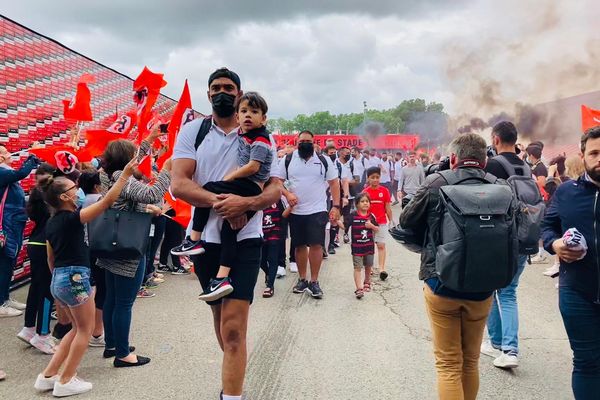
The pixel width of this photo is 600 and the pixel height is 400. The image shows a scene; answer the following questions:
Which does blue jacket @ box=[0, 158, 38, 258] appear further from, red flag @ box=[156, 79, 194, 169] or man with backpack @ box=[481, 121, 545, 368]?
man with backpack @ box=[481, 121, 545, 368]

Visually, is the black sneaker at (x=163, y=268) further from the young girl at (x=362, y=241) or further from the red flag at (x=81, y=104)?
the young girl at (x=362, y=241)

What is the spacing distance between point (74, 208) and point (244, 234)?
1.67m

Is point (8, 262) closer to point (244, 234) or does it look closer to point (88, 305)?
point (88, 305)

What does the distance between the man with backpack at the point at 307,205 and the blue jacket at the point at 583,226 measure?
359 cm

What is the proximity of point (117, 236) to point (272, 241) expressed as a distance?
2945mm

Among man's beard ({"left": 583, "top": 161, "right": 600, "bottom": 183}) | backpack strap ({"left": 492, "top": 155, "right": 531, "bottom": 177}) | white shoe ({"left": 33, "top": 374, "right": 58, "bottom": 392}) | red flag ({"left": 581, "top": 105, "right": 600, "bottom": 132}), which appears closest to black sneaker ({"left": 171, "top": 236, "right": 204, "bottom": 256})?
white shoe ({"left": 33, "top": 374, "right": 58, "bottom": 392})

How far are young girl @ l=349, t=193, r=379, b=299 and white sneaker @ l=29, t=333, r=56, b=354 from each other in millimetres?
3617

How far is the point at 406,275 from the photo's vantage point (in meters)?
7.38

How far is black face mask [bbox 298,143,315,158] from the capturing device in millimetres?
6336

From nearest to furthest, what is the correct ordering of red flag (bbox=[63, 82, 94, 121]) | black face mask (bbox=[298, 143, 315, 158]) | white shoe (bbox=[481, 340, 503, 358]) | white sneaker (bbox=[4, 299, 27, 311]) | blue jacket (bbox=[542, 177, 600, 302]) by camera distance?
blue jacket (bbox=[542, 177, 600, 302])
white shoe (bbox=[481, 340, 503, 358])
red flag (bbox=[63, 82, 94, 121])
white sneaker (bbox=[4, 299, 27, 311])
black face mask (bbox=[298, 143, 315, 158])

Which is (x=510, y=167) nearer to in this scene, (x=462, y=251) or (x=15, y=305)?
(x=462, y=251)

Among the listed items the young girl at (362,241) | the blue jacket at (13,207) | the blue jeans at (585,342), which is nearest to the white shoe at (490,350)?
the blue jeans at (585,342)

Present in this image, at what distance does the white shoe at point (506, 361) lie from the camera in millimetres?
3889

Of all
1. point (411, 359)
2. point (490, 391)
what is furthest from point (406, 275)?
point (490, 391)
